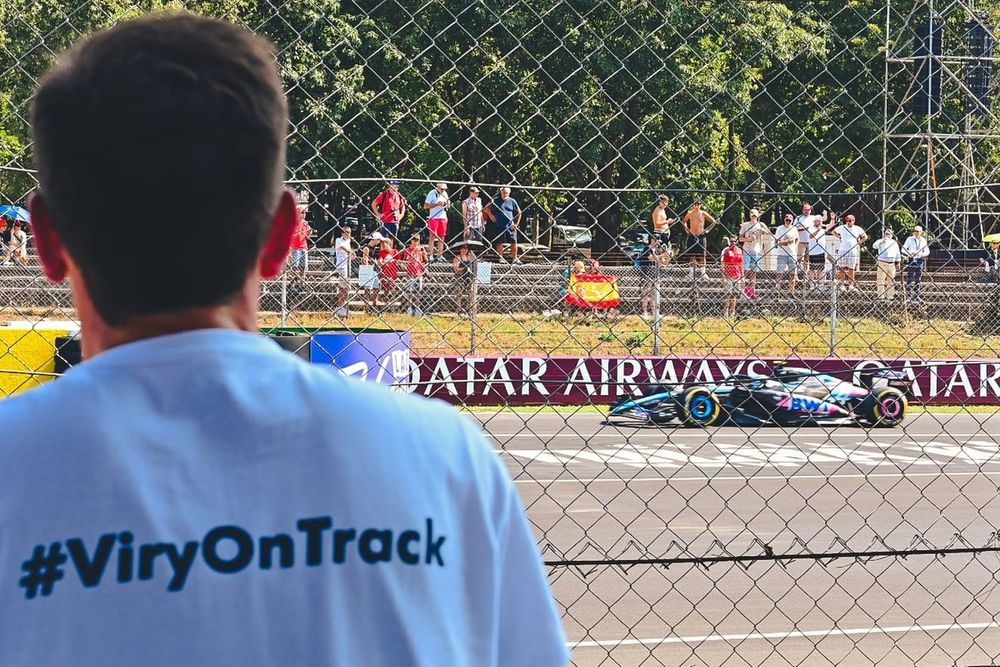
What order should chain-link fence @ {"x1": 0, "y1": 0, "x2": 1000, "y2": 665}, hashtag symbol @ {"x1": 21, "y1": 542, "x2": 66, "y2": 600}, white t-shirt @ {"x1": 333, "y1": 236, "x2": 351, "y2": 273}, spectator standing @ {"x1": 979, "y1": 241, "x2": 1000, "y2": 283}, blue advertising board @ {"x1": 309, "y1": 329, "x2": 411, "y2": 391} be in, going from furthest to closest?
spectator standing @ {"x1": 979, "y1": 241, "x2": 1000, "y2": 283} → blue advertising board @ {"x1": 309, "y1": 329, "x2": 411, "y2": 391} → white t-shirt @ {"x1": 333, "y1": 236, "x2": 351, "y2": 273} → chain-link fence @ {"x1": 0, "y1": 0, "x2": 1000, "y2": 665} → hashtag symbol @ {"x1": 21, "y1": 542, "x2": 66, "y2": 600}

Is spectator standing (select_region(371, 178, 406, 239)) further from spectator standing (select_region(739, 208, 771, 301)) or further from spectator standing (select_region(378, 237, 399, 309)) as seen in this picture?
spectator standing (select_region(739, 208, 771, 301))

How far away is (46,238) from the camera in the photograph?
102 centimetres

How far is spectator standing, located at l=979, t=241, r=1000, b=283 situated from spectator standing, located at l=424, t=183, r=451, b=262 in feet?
9.76

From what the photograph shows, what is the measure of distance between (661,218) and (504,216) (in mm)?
504

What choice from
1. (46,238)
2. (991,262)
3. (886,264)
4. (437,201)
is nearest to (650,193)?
(437,201)

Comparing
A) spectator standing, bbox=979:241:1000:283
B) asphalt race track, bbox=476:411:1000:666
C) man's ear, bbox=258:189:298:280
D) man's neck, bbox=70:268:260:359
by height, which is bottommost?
asphalt race track, bbox=476:411:1000:666

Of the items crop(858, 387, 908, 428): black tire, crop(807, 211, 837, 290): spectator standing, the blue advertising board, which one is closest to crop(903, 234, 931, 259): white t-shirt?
crop(807, 211, 837, 290): spectator standing

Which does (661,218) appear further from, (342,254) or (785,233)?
(342,254)

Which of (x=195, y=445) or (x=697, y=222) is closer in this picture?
(x=195, y=445)

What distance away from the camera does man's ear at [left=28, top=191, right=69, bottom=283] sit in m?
1.02

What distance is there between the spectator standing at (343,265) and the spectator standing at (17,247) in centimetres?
95

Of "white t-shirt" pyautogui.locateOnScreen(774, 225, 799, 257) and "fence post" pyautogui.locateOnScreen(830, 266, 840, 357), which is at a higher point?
"white t-shirt" pyautogui.locateOnScreen(774, 225, 799, 257)

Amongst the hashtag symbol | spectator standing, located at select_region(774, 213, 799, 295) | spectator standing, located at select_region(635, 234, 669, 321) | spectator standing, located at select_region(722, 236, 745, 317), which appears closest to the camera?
the hashtag symbol

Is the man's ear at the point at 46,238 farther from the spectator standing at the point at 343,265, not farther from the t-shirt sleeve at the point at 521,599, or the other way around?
the spectator standing at the point at 343,265
